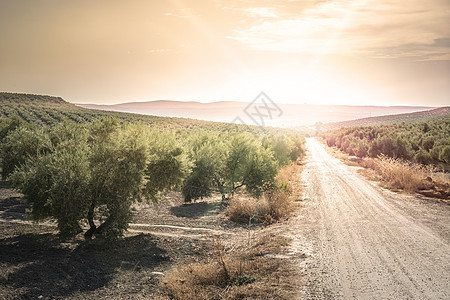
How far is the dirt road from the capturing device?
6.80m

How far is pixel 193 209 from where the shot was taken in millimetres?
15820

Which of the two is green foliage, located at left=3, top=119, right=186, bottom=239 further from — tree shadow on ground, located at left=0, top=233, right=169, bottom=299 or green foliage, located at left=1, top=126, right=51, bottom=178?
green foliage, located at left=1, top=126, right=51, bottom=178

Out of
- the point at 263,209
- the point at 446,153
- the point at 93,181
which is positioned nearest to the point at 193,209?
the point at 263,209

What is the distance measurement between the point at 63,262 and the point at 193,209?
Answer: 25.8 ft

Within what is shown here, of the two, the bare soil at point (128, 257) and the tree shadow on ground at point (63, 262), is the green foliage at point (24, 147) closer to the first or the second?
the bare soil at point (128, 257)

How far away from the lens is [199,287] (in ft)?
24.5

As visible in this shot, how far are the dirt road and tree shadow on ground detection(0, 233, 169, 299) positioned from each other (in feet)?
16.9

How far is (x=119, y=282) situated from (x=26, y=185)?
4.25 metres

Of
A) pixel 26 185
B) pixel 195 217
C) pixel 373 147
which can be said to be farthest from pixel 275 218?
pixel 373 147

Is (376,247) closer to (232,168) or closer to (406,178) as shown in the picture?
(232,168)

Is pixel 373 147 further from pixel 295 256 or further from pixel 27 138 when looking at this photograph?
pixel 27 138

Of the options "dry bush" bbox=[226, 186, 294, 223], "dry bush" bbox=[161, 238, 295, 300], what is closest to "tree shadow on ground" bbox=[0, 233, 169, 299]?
"dry bush" bbox=[161, 238, 295, 300]

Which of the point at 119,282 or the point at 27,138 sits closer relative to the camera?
the point at 119,282

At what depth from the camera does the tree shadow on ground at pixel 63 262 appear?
7340 mm
